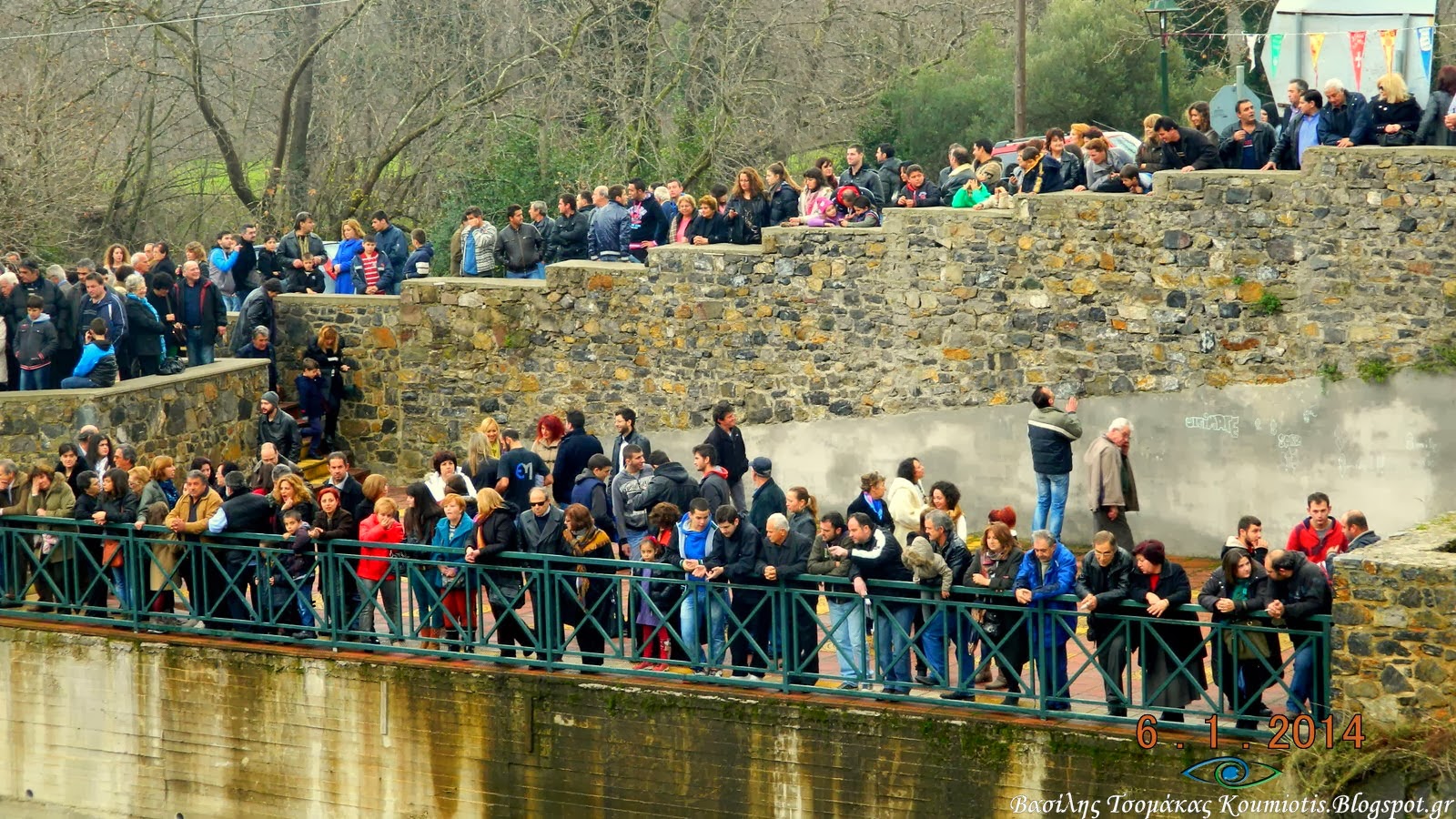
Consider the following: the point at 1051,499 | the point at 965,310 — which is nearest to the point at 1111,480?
the point at 1051,499

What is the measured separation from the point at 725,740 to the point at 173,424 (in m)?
8.17

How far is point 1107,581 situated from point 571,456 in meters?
5.18

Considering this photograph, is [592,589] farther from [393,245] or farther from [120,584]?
[393,245]

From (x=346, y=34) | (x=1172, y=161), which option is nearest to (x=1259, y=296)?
(x=1172, y=161)

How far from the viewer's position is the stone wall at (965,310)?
16234 mm

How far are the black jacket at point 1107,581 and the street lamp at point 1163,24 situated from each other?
9293 millimetres

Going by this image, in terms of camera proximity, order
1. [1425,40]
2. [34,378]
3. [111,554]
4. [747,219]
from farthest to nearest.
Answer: [1425,40] → [747,219] → [34,378] → [111,554]

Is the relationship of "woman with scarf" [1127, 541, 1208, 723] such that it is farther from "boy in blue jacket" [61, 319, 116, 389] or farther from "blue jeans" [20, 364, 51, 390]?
"blue jeans" [20, 364, 51, 390]

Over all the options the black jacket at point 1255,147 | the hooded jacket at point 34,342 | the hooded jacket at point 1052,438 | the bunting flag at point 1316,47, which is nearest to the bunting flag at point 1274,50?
the bunting flag at point 1316,47

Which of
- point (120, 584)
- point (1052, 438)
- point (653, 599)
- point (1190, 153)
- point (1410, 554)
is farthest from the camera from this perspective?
point (1190, 153)

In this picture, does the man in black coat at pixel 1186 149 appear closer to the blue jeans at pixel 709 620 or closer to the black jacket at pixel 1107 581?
the black jacket at pixel 1107 581

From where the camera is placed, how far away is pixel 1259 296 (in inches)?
653

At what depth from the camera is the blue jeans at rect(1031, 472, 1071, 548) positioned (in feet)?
53.5

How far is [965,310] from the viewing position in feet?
57.6
